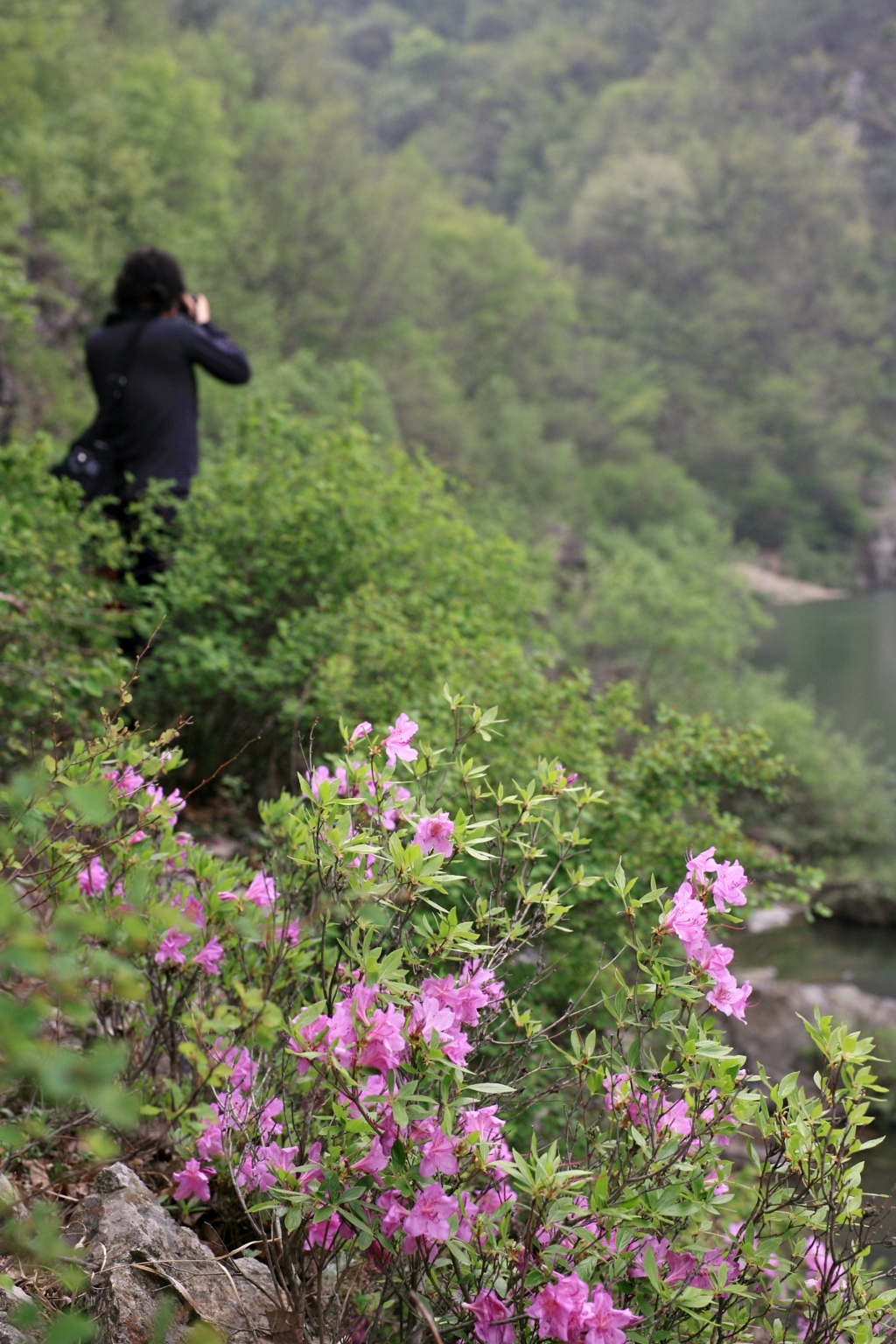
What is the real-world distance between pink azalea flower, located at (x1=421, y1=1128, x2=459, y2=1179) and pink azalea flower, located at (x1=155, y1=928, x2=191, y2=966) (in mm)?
684

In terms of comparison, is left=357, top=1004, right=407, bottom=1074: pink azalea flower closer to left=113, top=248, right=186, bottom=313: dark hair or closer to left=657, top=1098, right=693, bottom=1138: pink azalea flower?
left=657, top=1098, right=693, bottom=1138: pink azalea flower

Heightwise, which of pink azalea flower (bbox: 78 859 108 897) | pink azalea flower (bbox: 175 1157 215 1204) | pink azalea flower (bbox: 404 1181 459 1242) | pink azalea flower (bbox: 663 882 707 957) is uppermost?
pink azalea flower (bbox: 663 882 707 957)

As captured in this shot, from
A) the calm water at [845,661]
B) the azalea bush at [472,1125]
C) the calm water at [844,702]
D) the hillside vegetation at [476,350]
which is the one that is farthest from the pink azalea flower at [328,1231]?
the calm water at [845,661]

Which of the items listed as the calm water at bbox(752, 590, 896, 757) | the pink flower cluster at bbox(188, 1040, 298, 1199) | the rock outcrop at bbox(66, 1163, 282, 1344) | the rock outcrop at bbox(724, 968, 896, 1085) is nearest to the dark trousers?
the pink flower cluster at bbox(188, 1040, 298, 1199)

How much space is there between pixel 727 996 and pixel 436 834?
18.7 inches

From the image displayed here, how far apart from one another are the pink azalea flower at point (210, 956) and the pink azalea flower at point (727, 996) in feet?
2.76

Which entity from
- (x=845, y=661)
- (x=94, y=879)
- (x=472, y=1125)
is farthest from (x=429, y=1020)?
(x=845, y=661)

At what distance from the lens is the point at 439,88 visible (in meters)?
85.4

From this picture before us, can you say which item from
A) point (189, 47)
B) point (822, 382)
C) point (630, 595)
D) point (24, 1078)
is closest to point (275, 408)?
point (24, 1078)

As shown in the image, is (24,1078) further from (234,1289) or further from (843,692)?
(843,692)

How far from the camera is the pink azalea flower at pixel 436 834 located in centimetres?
160

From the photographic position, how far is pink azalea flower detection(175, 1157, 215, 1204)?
188 centimetres

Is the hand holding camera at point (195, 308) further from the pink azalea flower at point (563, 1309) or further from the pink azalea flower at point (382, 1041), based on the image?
the pink azalea flower at point (563, 1309)

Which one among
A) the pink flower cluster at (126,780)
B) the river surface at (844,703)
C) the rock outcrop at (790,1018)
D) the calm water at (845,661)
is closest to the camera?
the pink flower cluster at (126,780)
